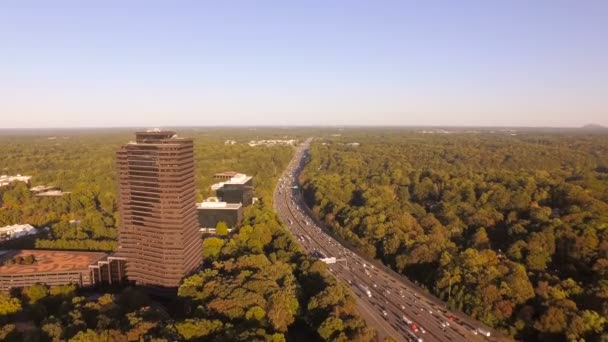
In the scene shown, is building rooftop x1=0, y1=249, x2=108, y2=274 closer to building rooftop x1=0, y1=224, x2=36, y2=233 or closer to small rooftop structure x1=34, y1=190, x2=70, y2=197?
building rooftop x1=0, y1=224, x2=36, y2=233

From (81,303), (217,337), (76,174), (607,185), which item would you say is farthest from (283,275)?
(76,174)

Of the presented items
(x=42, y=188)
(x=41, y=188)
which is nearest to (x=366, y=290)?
(x=42, y=188)

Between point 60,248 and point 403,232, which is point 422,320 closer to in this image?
point 403,232

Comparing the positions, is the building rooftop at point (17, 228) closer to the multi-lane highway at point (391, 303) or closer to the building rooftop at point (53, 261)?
the building rooftop at point (53, 261)

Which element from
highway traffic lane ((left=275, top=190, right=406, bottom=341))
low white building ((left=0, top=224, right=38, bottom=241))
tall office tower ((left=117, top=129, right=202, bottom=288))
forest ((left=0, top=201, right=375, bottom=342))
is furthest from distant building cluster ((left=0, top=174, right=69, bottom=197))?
highway traffic lane ((left=275, top=190, right=406, bottom=341))

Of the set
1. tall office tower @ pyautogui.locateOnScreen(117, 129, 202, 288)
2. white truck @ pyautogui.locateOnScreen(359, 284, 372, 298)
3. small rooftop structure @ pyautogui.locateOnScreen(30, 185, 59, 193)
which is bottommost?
white truck @ pyautogui.locateOnScreen(359, 284, 372, 298)

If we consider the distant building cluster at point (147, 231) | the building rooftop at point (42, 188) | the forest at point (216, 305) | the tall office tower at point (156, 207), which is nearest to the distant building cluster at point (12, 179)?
the building rooftop at point (42, 188)

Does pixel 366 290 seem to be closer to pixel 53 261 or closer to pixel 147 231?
pixel 147 231
